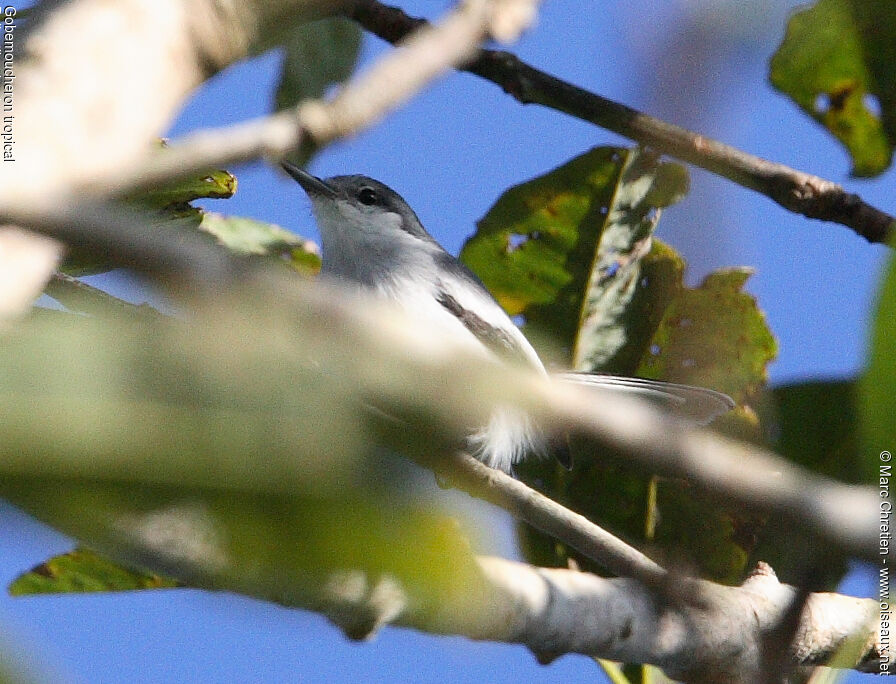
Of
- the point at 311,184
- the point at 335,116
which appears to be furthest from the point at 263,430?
the point at 311,184

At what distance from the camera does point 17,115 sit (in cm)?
140

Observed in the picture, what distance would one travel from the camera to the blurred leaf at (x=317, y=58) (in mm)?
3938

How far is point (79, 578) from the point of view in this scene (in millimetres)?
2799

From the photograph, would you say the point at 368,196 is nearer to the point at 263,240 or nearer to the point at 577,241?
the point at 263,240

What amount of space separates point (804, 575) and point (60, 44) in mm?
1307

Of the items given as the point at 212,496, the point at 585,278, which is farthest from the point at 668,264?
the point at 212,496

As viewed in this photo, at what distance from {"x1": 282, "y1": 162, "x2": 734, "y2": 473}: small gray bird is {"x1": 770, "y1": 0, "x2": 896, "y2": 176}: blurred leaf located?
1235 millimetres

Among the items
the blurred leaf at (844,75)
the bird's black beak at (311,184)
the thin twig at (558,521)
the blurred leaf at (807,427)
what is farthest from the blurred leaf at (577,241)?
the thin twig at (558,521)

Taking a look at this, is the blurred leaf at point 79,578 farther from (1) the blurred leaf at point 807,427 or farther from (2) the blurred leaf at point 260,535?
(2) the blurred leaf at point 260,535

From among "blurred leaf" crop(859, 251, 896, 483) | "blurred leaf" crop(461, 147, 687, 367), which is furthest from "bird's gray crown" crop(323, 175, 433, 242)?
"blurred leaf" crop(859, 251, 896, 483)

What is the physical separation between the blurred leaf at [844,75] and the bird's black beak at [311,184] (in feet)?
8.77

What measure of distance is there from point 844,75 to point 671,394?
1438 mm

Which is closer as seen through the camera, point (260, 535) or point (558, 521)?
point (260, 535)

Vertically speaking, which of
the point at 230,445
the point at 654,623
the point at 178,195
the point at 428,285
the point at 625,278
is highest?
the point at 625,278
